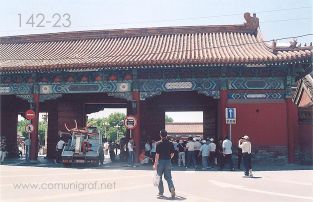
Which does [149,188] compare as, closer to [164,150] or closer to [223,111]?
[164,150]

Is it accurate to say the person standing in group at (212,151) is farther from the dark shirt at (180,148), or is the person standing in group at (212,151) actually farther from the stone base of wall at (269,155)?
the dark shirt at (180,148)

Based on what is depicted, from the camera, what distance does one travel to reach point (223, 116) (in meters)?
16.3

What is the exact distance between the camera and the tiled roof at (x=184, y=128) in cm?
5092

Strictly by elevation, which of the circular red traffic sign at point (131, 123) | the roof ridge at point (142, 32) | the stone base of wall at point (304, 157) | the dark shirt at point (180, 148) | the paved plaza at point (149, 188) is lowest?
the paved plaza at point (149, 188)

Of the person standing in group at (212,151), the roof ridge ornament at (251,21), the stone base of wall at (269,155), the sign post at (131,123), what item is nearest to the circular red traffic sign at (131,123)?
the sign post at (131,123)

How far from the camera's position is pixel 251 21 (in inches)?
835

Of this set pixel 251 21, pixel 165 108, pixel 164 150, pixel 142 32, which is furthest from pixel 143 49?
pixel 164 150

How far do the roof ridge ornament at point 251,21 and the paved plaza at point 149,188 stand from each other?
10914mm

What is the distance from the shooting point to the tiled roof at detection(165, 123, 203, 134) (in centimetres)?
5092

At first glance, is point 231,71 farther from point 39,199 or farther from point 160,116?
point 39,199

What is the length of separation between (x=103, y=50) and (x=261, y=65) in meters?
9.08

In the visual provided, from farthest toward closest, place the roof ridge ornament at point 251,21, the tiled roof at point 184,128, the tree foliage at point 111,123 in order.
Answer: the tree foliage at point 111,123, the tiled roof at point 184,128, the roof ridge ornament at point 251,21

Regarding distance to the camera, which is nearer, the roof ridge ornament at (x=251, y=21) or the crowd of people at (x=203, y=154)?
the crowd of people at (x=203, y=154)

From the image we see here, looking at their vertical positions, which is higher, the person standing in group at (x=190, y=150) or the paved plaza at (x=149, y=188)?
the person standing in group at (x=190, y=150)
